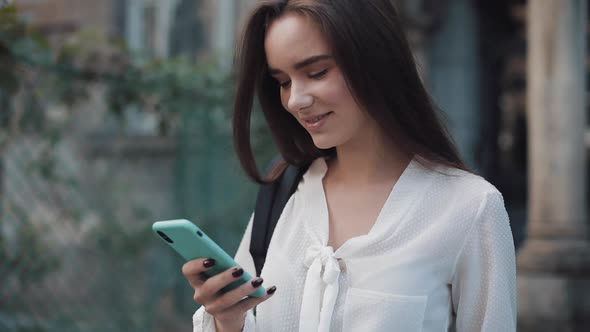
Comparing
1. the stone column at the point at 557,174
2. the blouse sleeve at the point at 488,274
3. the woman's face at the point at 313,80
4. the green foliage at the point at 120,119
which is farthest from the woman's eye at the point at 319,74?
the stone column at the point at 557,174

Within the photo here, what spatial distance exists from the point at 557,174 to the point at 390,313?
4498mm

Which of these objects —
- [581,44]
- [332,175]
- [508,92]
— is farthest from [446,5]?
[332,175]

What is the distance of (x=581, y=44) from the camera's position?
18.7 ft

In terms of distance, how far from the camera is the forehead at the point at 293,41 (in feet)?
5.53

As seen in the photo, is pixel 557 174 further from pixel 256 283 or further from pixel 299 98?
pixel 256 283

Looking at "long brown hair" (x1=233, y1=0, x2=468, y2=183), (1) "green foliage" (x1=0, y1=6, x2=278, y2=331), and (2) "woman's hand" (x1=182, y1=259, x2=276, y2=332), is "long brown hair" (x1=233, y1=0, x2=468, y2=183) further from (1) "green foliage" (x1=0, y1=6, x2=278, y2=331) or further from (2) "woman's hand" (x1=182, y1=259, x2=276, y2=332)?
(1) "green foliage" (x1=0, y1=6, x2=278, y2=331)

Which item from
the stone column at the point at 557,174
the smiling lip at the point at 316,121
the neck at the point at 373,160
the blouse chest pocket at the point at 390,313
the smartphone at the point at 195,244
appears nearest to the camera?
A: the smartphone at the point at 195,244

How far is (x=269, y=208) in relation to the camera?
1.94 m

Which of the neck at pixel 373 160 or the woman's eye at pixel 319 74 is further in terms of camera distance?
the neck at pixel 373 160

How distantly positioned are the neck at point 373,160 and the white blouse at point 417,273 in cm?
10

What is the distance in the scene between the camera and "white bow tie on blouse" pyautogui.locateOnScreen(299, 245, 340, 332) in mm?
1660

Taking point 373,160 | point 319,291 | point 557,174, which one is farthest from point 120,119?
point 319,291

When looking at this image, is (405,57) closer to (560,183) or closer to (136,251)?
(136,251)

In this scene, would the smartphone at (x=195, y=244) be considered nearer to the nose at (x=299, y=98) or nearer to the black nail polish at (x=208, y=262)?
the black nail polish at (x=208, y=262)
